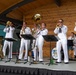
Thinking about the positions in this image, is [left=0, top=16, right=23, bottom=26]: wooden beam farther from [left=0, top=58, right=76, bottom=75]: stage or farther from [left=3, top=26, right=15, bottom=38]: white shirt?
[left=0, top=58, right=76, bottom=75]: stage

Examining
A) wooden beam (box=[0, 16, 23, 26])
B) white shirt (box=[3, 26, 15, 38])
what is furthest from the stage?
wooden beam (box=[0, 16, 23, 26])

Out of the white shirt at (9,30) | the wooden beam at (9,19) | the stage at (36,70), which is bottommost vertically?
the stage at (36,70)

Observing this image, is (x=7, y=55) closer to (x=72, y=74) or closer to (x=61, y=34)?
(x=61, y=34)

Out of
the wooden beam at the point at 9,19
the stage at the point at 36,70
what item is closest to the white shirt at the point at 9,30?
the stage at the point at 36,70

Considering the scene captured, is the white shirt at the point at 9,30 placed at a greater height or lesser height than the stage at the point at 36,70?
greater

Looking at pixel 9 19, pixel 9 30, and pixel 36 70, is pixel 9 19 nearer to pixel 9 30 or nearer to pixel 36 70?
pixel 9 30

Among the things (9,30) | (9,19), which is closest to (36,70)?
(9,30)

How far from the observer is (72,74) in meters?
4.44

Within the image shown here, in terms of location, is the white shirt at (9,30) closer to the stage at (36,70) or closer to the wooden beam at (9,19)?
the stage at (36,70)

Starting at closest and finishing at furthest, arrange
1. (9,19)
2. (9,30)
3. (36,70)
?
(36,70)
(9,30)
(9,19)

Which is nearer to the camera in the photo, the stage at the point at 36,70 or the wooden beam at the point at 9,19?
the stage at the point at 36,70

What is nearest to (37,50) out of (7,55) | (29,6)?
(7,55)

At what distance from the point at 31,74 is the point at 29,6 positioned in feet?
19.5

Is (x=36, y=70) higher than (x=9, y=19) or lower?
lower
